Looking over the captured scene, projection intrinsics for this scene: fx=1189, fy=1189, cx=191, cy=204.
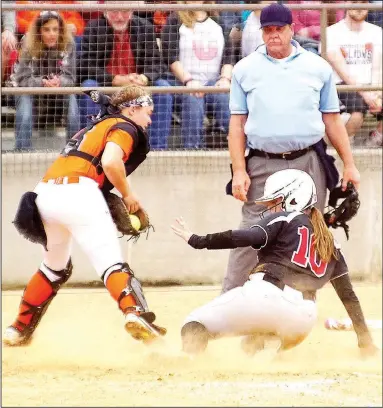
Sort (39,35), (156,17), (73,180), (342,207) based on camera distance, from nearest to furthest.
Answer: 1. (73,180)
2. (342,207)
3. (39,35)
4. (156,17)

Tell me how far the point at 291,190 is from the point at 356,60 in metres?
3.78

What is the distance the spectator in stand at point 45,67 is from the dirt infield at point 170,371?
185cm

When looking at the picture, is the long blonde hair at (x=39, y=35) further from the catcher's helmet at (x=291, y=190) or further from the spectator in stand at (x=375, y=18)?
the catcher's helmet at (x=291, y=190)

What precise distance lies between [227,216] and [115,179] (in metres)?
3.34

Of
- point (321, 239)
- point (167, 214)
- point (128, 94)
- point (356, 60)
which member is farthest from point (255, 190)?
point (356, 60)

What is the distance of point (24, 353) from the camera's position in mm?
7789

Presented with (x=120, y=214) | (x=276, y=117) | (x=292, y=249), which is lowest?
(x=292, y=249)

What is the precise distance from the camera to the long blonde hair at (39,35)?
34.2 ft

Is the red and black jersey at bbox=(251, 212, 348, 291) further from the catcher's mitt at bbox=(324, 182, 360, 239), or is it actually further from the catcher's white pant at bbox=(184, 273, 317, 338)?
the catcher's mitt at bbox=(324, 182, 360, 239)

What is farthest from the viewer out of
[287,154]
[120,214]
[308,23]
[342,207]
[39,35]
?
[308,23]

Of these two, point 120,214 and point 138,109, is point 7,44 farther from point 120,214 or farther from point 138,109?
point 120,214

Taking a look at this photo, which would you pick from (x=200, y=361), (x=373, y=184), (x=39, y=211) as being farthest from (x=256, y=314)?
(x=373, y=184)

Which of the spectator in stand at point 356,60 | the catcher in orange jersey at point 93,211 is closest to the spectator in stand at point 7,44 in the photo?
the catcher in orange jersey at point 93,211

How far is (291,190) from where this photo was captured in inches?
291
